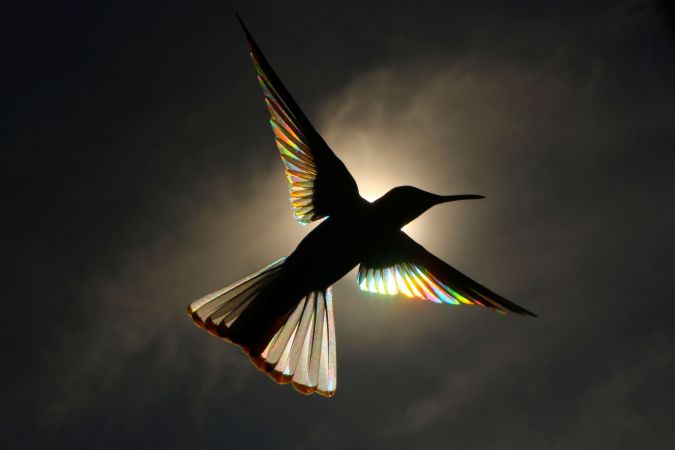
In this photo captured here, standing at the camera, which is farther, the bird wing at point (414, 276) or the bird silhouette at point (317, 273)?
the bird wing at point (414, 276)

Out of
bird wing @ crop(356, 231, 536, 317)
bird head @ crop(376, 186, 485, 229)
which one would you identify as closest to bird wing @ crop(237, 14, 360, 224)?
bird head @ crop(376, 186, 485, 229)

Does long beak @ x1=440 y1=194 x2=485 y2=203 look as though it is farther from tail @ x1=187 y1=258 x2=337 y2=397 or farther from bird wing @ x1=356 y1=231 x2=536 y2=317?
tail @ x1=187 y1=258 x2=337 y2=397

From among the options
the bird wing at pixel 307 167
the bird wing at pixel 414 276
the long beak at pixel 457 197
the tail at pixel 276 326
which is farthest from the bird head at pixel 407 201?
the tail at pixel 276 326

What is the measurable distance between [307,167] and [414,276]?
168cm

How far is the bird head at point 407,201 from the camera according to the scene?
4508 millimetres

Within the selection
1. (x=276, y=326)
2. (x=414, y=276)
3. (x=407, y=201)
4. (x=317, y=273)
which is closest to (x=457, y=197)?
(x=407, y=201)

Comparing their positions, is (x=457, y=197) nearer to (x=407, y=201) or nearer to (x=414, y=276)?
(x=407, y=201)

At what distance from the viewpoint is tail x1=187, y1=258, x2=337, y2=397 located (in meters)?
4.82

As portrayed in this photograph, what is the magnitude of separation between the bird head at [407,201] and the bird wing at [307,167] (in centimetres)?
30

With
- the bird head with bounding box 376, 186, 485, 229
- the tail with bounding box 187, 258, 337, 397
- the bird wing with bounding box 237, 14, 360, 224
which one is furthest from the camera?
the tail with bounding box 187, 258, 337, 397

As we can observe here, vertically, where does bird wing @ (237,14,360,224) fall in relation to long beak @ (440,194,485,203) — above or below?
above

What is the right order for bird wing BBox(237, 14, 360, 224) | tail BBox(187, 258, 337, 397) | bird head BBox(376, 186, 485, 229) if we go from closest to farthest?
bird wing BBox(237, 14, 360, 224) < bird head BBox(376, 186, 485, 229) < tail BBox(187, 258, 337, 397)

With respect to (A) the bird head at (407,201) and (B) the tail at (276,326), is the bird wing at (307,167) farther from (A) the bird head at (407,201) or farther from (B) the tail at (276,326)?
(B) the tail at (276,326)

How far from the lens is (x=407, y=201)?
14.8 feet
